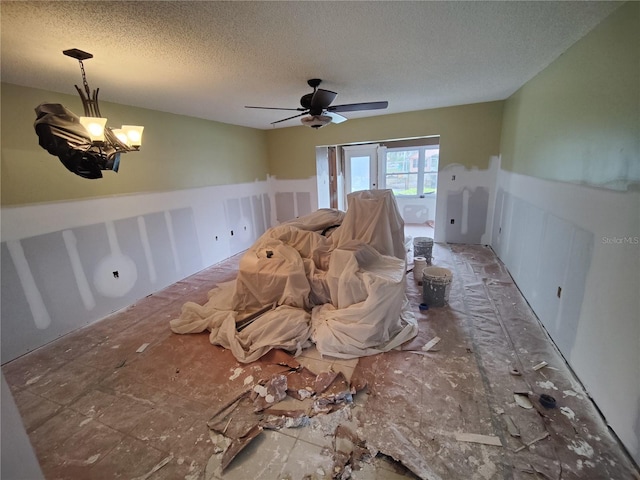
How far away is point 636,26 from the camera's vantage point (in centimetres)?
160

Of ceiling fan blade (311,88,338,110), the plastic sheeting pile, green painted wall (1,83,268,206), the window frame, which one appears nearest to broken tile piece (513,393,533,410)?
the plastic sheeting pile

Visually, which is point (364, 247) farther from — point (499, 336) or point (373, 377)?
point (499, 336)

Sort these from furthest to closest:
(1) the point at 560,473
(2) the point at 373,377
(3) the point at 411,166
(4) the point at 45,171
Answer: (3) the point at 411,166, (4) the point at 45,171, (2) the point at 373,377, (1) the point at 560,473

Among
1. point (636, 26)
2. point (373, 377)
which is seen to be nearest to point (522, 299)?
point (373, 377)

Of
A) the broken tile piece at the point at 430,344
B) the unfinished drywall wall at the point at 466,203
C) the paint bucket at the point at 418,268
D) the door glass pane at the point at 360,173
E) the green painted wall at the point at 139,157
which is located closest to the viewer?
the broken tile piece at the point at 430,344

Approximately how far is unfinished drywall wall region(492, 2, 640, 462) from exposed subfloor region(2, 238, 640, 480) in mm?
236

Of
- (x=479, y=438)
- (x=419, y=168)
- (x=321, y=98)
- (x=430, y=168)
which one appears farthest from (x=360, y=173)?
(x=479, y=438)

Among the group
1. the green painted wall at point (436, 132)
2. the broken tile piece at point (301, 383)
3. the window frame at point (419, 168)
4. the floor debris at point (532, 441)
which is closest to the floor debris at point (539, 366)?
the floor debris at point (532, 441)

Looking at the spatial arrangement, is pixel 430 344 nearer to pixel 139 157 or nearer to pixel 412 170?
pixel 139 157

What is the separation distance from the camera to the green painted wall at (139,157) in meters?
2.52

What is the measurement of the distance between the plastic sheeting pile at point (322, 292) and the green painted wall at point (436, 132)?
2.34 meters

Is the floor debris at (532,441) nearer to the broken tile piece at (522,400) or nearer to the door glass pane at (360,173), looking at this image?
the broken tile piece at (522,400)

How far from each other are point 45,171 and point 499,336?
462 cm

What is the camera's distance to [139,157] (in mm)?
3639
